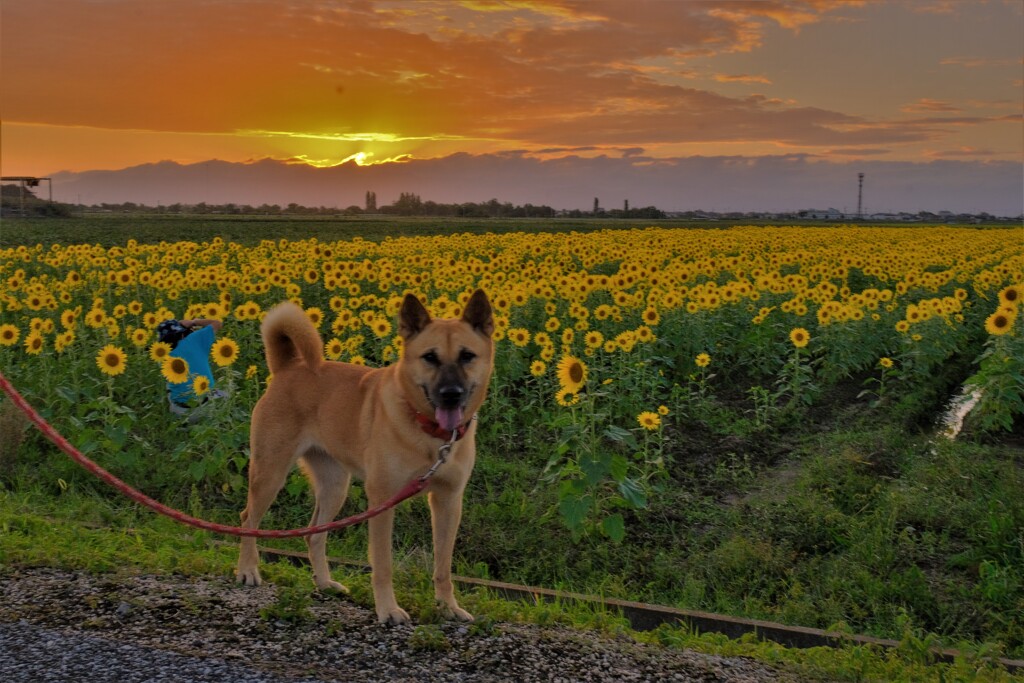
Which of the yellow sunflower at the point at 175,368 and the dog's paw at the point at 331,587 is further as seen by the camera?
the yellow sunflower at the point at 175,368

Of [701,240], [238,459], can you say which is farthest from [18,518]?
[701,240]

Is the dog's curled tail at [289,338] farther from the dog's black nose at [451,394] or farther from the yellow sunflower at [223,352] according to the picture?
the yellow sunflower at [223,352]

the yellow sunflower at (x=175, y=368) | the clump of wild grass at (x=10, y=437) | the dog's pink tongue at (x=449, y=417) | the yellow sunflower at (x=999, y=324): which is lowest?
the clump of wild grass at (x=10, y=437)

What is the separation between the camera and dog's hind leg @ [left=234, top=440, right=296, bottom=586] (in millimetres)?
5598

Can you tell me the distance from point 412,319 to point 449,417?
57 centimetres

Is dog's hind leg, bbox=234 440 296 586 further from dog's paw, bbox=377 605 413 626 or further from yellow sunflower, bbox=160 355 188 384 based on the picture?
yellow sunflower, bbox=160 355 188 384

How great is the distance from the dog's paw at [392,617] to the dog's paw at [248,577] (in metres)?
1.08

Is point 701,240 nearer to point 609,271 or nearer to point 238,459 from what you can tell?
point 609,271

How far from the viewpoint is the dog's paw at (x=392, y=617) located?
506cm

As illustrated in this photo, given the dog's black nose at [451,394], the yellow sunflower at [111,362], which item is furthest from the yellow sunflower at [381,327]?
the dog's black nose at [451,394]

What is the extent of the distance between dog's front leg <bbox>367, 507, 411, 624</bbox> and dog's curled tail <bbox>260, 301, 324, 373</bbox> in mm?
1136

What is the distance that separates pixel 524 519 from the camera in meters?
7.55

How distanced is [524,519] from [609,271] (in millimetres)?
15394

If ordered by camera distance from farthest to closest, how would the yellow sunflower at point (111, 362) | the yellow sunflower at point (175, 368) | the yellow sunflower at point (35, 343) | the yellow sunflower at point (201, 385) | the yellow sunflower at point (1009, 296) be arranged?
the yellow sunflower at point (1009, 296)
the yellow sunflower at point (35, 343)
the yellow sunflower at point (111, 362)
the yellow sunflower at point (175, 368)
the yellow sunflower at point (201, 385)
